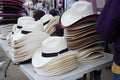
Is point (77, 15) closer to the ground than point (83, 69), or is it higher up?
higher up

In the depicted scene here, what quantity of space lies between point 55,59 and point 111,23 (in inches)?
20.2

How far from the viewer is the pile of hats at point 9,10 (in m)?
3.14

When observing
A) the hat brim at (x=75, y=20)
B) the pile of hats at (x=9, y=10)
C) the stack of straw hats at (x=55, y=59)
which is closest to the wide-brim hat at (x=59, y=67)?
the stack of straw hats at (x=55, y=59)

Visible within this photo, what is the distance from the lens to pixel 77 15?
181 cm

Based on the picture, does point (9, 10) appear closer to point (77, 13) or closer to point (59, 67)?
point (77, 13)

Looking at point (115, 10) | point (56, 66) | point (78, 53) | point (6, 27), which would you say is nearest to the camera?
point (115, 10)

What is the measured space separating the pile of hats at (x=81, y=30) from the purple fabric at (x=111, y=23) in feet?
1.21

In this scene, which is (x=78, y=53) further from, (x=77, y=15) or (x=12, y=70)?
(x=12, y=70)

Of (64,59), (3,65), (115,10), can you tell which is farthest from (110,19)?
(3,65)

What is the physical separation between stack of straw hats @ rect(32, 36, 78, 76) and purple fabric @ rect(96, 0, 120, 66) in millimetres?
354

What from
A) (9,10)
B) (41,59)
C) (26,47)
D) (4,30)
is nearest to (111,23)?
(41,59)

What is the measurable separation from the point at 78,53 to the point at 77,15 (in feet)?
1.00

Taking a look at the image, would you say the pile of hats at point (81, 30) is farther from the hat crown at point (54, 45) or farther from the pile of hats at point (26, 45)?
the pile of hats at point (26, 45)

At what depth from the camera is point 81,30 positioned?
1764mm
